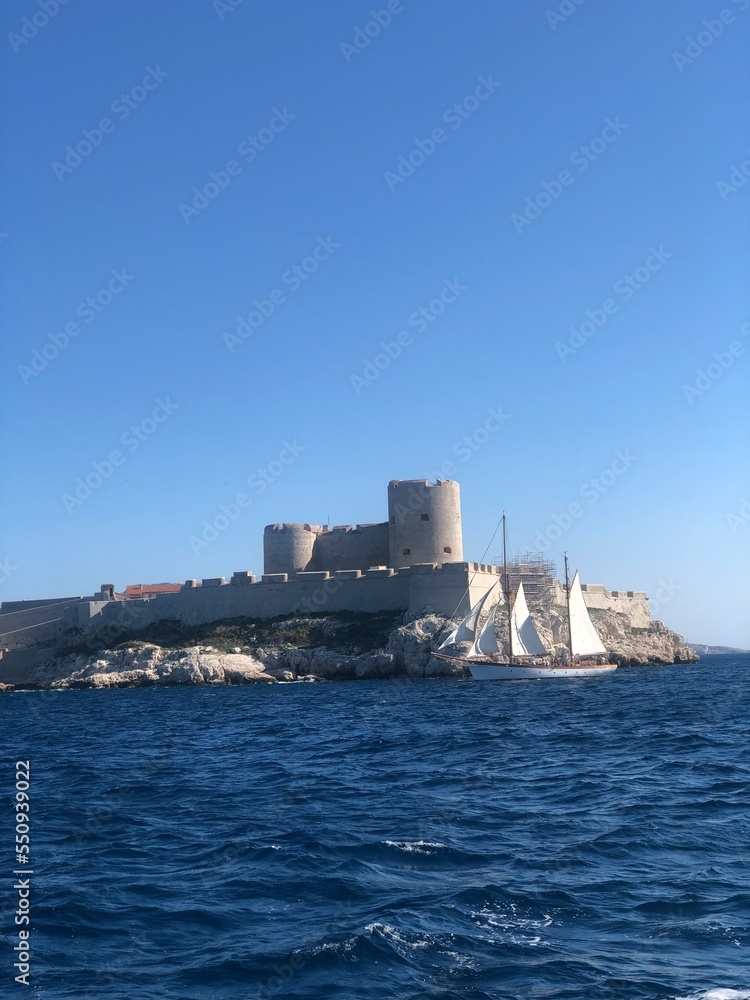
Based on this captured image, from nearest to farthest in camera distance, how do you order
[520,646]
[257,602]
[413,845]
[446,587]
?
[413,845], [520,646], [446,587], [257,602]

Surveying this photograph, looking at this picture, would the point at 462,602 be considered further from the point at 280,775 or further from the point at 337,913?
the point at 337,913

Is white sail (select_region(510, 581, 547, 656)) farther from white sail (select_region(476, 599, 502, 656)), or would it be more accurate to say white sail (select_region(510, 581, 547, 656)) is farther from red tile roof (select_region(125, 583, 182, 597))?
red tile roof (select_region(125, 583, 182, 597))

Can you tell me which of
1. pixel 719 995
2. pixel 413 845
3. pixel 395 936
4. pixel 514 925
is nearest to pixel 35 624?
pixel 413 845

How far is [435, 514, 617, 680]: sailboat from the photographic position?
39500 millimetres

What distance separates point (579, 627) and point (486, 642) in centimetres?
546

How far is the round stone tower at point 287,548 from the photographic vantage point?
5431cm

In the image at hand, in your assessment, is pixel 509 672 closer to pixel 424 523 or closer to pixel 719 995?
pixel 424 523

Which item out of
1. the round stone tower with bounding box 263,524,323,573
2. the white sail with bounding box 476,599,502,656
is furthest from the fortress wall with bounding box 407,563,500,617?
the round stone tower with bounding box 263,524,323,573

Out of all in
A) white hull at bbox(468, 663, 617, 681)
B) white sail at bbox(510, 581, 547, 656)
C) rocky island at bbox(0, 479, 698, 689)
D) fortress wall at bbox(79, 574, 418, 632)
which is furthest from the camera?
fortress wall at bbox(79, 574, 418, 632)

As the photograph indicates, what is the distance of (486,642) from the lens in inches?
1586

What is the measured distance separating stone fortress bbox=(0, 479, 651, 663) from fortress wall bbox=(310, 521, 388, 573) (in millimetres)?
58

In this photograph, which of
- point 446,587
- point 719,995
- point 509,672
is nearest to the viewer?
point 719,995

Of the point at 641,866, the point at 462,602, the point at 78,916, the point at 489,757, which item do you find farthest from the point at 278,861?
the point at 462,602

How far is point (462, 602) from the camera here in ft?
144
